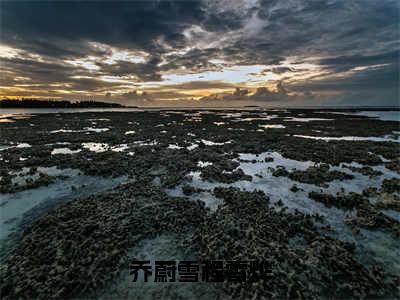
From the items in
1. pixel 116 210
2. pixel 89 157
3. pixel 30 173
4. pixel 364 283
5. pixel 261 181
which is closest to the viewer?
pixel 364 283

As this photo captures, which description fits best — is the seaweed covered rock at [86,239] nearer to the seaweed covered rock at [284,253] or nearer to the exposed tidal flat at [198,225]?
the exposed tidal flat at [198,225]

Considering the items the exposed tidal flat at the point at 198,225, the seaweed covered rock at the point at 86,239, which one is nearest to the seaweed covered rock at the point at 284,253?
the exposed tidal flat at the point at 198,225

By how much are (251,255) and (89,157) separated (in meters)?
17.7

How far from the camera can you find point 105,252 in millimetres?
7023

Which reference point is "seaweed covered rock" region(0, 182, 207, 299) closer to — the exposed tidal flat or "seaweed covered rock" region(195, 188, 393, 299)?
the exposed tidal flat

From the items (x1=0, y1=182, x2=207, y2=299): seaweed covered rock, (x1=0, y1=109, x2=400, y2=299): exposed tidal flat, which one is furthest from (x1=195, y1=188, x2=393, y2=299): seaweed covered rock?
(x1=0, y1=182, x2=207, y2=299): seaweed covered rock

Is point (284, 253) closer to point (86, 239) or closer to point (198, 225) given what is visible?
point (198, 225)

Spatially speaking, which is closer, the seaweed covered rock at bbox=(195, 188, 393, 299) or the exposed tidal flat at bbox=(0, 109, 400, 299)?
the seaweed covered rock at bbox=(195, 188, 393, 299)

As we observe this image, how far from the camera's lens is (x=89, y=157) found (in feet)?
63.3

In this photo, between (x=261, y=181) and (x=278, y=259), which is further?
(x=261, y=181)

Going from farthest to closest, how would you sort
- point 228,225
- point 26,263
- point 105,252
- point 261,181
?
1. point 261,181
2. point 228,225
3. point 105,252
4. point 26,263

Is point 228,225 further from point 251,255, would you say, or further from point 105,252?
point 105,252

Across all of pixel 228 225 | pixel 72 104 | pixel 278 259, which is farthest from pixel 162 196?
pixel 72 104

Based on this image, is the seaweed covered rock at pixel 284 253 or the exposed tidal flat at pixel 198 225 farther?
the exposed tidal flat at pixel 198 225
